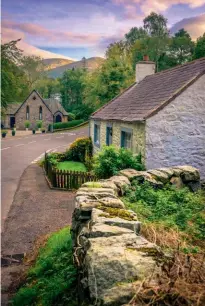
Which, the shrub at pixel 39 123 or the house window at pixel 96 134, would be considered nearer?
the house window at pixel 96 134

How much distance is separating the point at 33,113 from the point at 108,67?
32117 millimetres

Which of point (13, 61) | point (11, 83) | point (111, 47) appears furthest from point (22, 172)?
point (111, 47)

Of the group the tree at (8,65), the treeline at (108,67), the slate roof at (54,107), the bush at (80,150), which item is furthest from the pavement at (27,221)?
the slate roof at (54,107)

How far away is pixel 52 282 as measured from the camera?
209 inches

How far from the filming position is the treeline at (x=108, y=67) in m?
24.6

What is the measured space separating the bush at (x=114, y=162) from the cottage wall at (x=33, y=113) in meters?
53.5

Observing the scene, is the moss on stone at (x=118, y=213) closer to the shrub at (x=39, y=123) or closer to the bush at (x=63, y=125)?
the bush at (x=63, y=125)

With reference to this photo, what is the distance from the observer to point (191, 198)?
8.28 m

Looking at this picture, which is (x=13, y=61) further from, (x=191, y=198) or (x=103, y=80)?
A: (x=191, y=198)

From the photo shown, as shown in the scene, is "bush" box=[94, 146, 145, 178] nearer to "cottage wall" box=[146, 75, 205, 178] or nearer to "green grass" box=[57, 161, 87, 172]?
"cottage wall" box=[146, 75, 205, 178]

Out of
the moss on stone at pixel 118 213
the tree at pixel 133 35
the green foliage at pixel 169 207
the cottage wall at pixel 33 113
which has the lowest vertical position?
the green foliage at pixel 169 207

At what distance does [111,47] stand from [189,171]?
40177 mm

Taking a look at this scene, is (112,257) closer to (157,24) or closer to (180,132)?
(180,132)

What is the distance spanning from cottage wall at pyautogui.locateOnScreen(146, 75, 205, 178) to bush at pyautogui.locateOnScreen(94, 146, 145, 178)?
0.58 metres
